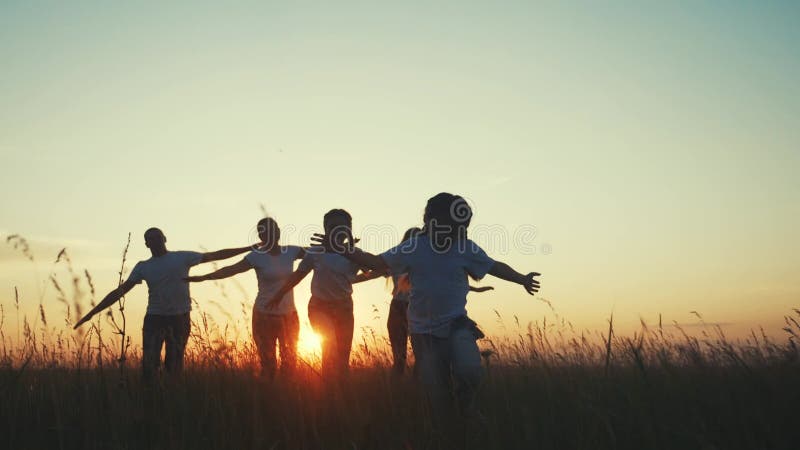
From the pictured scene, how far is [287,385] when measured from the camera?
15.9 ft

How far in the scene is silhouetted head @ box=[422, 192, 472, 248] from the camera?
16.7 feet

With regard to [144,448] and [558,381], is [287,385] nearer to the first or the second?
[144,448]

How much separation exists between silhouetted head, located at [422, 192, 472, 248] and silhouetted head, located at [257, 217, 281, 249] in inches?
133

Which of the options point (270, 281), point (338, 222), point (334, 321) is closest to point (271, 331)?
point (270, 281)

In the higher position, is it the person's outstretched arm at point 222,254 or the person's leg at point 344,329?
the person's outstretched arm at point 222,254

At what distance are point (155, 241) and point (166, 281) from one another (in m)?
0.55

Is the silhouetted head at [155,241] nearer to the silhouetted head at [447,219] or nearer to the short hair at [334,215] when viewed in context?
the short hair at [334,215]

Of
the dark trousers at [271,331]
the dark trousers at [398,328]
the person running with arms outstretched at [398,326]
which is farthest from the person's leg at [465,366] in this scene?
the dark trousers at [271,331]

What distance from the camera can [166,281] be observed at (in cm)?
801

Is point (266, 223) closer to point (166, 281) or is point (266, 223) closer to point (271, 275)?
point (271, 275)

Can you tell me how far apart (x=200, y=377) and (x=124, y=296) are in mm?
1367

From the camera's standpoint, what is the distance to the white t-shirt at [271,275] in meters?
7.95

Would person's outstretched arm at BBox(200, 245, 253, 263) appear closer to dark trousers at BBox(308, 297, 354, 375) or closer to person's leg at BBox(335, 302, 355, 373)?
dark trousers at BBox(308, 297, 354, 375)

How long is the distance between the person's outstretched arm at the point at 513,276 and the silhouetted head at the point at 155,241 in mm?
4672
